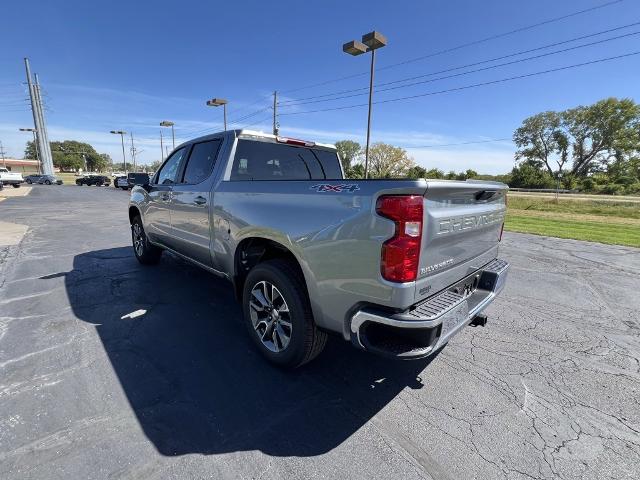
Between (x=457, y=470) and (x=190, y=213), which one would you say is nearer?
(x=457, y=470)

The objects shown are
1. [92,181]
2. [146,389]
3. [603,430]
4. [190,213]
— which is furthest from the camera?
[92,181]

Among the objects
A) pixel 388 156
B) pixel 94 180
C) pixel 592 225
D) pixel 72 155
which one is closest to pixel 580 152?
pixel 388 156

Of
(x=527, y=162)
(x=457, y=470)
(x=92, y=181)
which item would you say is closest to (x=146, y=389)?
(x=457, y=470)

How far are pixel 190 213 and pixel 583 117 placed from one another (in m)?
75.0

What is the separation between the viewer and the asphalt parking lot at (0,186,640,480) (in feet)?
6.33

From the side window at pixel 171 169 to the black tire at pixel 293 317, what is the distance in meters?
2.51

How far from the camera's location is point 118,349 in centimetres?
309

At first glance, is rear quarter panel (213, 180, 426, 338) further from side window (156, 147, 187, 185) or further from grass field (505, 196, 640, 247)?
grass field (505, 196, 640, 247)

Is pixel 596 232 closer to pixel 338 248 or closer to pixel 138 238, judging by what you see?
pixel 338 248

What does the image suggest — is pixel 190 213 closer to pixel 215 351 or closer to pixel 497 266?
pixel 215 351

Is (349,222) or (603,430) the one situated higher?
(349,222)

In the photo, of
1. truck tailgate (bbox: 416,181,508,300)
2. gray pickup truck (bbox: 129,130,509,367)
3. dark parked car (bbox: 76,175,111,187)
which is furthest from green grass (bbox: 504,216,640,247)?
dark parked car (bbox: 76,175,111,187)

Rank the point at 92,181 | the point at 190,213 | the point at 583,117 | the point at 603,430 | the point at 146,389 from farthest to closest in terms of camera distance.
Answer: the point at 583,117, the point at 92,181, the point at 190,213, the point at 146,389, the point at 603,430

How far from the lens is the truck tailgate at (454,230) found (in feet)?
6.64
